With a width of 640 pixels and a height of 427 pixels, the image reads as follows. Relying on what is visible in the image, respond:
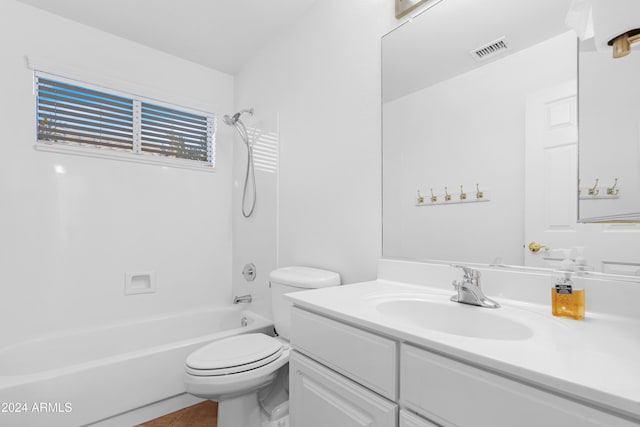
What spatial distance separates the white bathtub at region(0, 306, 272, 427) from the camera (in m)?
1.35

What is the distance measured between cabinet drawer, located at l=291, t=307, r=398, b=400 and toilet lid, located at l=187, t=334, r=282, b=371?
0.40 metres

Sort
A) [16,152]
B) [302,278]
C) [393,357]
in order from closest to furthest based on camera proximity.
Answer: [393,357] → [302,278] → [16,152]

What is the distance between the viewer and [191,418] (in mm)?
1751

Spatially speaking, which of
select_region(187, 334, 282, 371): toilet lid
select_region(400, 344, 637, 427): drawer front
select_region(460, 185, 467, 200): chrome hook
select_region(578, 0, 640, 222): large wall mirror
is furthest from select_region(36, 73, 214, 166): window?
select_region(578, 0, 640, 222): large wall mirror

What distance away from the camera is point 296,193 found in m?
1.99

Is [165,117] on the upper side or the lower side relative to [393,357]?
upper

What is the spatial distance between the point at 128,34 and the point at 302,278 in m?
2.12

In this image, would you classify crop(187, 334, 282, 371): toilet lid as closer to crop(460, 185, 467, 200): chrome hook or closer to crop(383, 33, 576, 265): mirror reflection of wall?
crop(383, 33, 576, 265): mirror reflection of wall

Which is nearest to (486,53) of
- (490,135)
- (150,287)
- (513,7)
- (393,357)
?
(513,7)

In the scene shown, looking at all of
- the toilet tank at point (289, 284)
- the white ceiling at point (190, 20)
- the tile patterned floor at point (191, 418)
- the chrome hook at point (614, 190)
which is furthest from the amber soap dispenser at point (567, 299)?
the white ceiling at point (190, 20)

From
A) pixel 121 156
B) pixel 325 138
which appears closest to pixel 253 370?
pixel 325 138

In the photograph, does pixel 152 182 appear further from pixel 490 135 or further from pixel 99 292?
pixel 490 135

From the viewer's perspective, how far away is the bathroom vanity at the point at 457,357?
501 millimetres

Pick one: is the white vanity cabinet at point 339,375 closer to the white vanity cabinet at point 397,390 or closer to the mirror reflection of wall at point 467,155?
the white vanity cabinet at point 397,390
